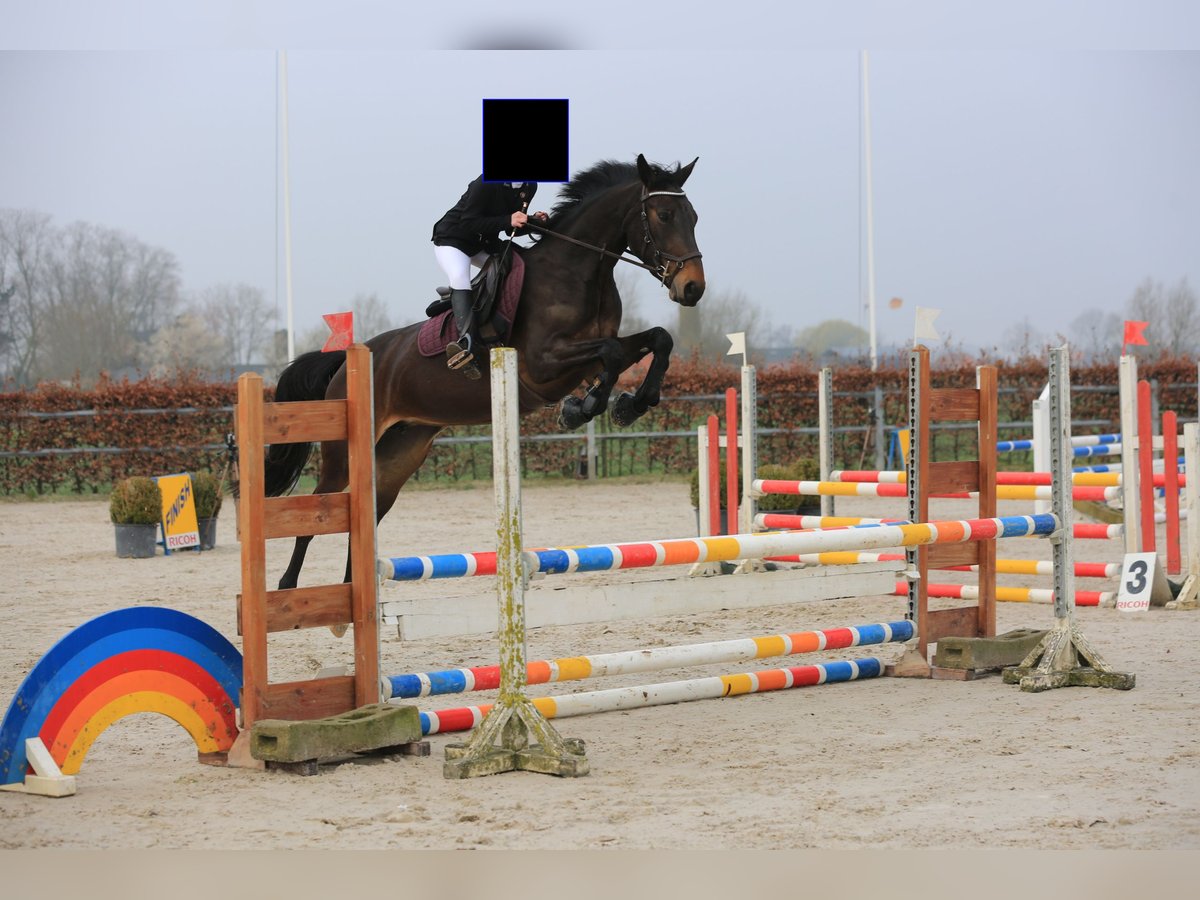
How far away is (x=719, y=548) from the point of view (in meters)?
3.68

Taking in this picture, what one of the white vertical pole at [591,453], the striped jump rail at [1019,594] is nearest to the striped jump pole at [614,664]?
the striped jump rail at [1019,594]

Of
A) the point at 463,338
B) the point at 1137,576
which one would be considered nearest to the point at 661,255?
the point at 463,338

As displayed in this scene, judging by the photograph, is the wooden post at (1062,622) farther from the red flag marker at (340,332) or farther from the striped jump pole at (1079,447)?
the striped jump pole at (1079,447)

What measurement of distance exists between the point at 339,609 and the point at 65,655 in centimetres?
72

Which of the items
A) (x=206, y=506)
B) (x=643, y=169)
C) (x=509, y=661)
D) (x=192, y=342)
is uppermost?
(x=192, y=342)

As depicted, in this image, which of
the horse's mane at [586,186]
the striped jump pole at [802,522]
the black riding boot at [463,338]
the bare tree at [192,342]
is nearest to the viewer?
the black riding boot at [463,338]

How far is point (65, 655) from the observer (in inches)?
123

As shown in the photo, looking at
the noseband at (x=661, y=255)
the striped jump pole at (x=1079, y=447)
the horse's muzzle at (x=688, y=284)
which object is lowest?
the striped jump pole at (x=1079, y=447)

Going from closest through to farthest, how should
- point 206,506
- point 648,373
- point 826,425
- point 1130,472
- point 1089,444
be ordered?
point 648,373 → point 1130,472 → point 826,425 → point 1089,444 → point 206,506

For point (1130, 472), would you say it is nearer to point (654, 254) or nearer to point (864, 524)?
point (864, 524)

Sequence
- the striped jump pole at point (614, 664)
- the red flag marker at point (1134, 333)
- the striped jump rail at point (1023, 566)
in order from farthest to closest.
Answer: the red flag marker at point (1134, 333) < the striped jump rail at point (1023, 566) < the striped jump pole at point (614, 664)

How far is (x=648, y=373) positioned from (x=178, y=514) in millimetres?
5937

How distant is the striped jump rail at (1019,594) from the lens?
5.77m

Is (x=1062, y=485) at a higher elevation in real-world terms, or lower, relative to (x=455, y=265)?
lower
